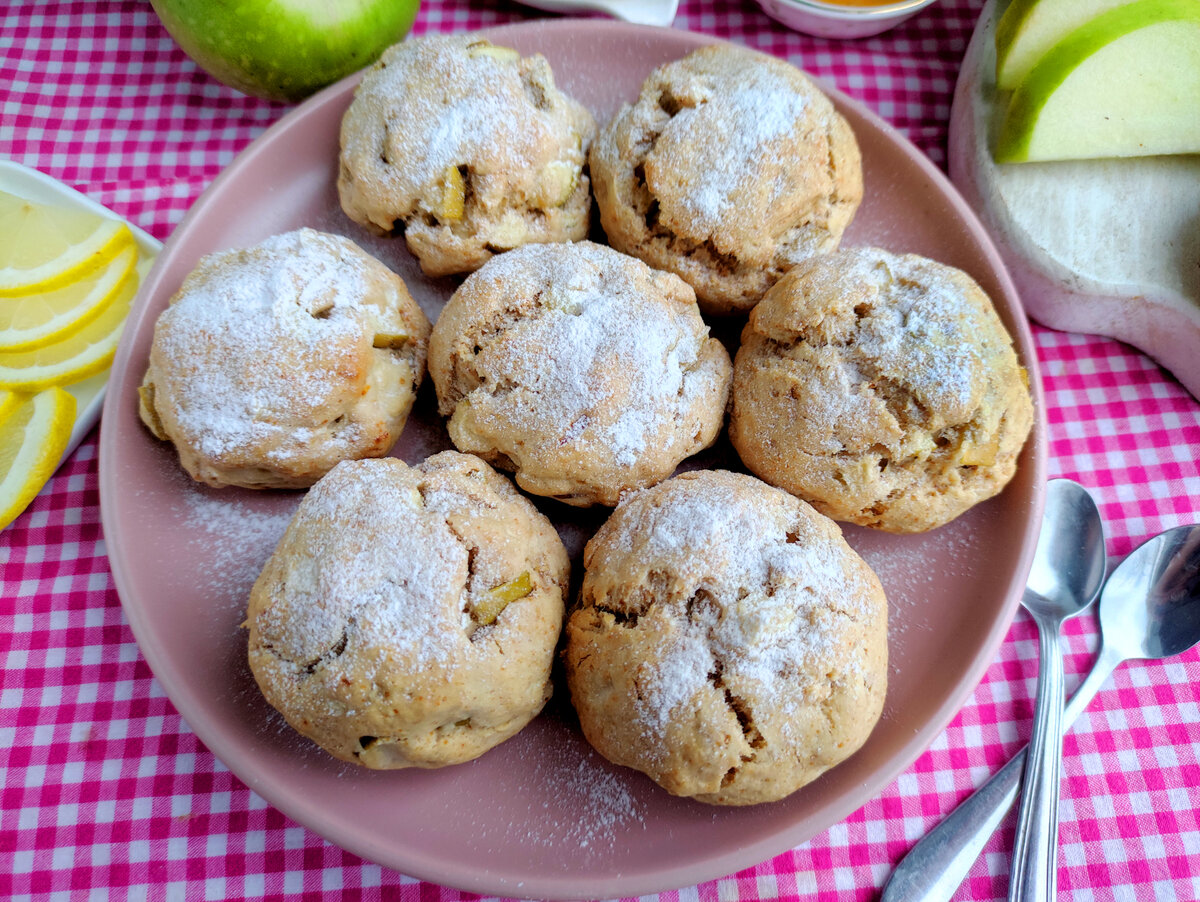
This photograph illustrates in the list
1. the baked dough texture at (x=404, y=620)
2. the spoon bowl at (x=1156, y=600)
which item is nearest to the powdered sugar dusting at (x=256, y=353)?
the baked dough texture at (x=404, y=620)

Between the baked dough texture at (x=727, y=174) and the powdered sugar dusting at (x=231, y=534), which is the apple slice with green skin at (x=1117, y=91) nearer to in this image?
the baked dough texture at (x=727, y=174)

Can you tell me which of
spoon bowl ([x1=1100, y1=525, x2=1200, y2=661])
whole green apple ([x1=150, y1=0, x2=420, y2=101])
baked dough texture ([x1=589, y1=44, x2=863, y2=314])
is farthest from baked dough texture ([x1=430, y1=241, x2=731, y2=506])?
spoon bowl ([x1=1100, y1=525, x2=1200, y2=661])

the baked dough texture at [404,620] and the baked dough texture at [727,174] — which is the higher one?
the baked dough texture at [727,174]

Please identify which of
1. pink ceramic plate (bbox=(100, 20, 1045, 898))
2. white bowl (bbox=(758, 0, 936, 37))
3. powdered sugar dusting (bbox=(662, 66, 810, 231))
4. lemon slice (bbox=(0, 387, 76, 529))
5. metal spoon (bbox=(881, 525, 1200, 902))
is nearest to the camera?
pink ceramic plate (bbox=(100, 20, 1045, 898))

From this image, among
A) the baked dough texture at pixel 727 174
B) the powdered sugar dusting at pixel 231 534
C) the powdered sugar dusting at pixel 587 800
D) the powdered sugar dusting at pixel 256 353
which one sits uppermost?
the baked dough texture at pixel 727 174

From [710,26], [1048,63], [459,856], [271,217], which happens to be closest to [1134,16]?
[1048,63]

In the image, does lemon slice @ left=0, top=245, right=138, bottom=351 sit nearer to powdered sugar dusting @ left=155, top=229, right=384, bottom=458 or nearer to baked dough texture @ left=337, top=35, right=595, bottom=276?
powdered sugar dusting @ left=155, top=229, right=384, bottom=458
